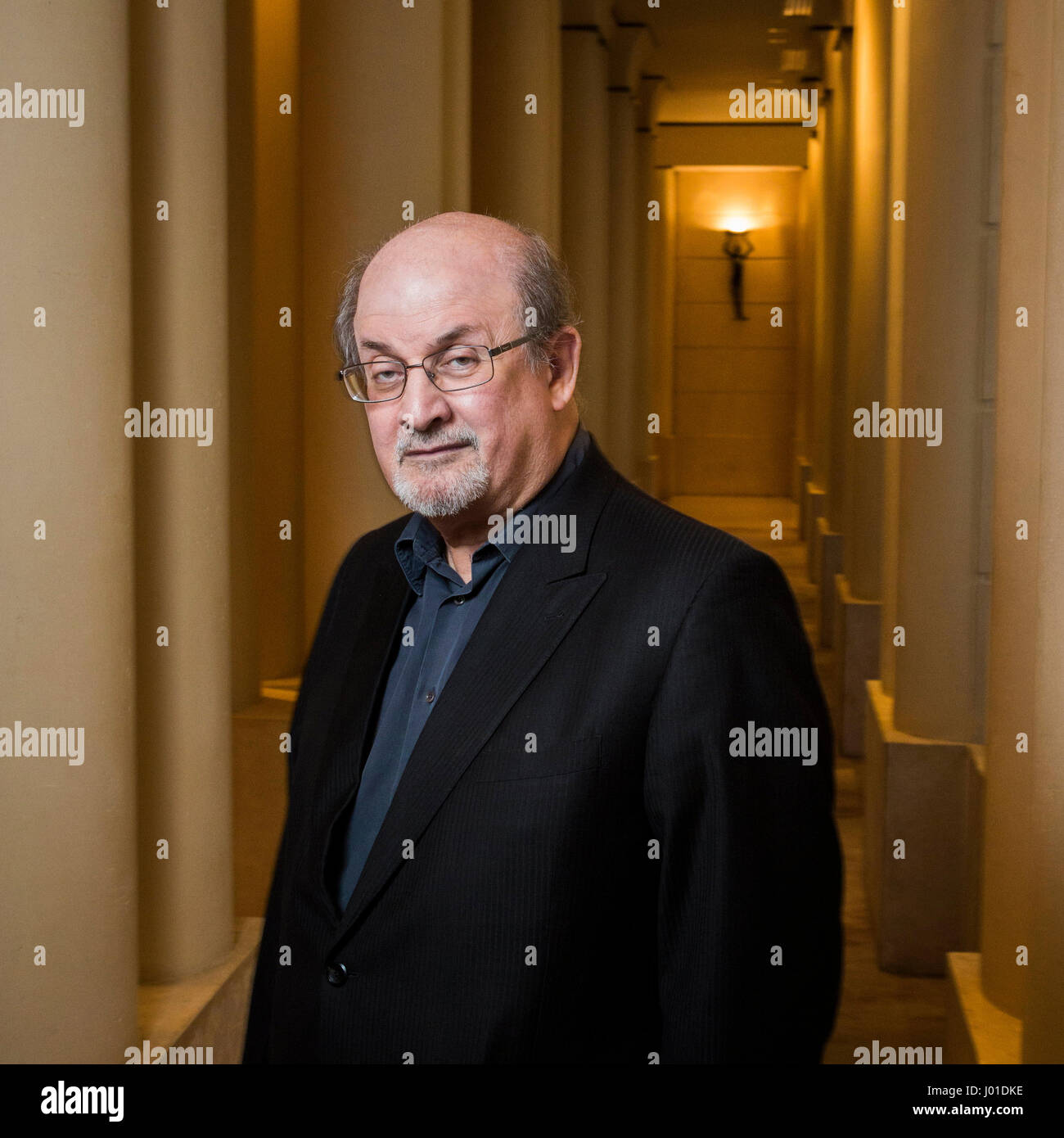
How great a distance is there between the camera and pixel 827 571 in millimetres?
12172

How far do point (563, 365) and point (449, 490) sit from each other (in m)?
0.29

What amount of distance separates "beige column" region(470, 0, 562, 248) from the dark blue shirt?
6346mm

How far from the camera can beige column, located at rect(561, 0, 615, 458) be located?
1227 cm

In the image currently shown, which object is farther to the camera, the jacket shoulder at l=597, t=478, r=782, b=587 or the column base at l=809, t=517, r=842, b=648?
the column base at l=809, t=517, r=842, b=648

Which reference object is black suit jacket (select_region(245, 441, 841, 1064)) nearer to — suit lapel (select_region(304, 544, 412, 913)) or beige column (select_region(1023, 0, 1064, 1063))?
suit lapel (select_region(304, 544, 412, 913))

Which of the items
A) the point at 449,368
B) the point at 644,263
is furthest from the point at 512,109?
the point at 644,263

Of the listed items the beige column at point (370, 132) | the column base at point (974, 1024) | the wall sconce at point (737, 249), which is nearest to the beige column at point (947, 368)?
the column base at point (974, 1024)

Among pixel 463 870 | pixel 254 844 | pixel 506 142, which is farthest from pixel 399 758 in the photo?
pixel 506 142

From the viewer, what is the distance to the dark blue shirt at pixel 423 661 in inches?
83.0

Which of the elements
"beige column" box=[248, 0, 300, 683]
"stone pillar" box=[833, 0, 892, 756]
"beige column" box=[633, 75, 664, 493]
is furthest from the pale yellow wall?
"beige column" box=[248, 0, 300, 683]

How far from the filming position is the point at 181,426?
352 cm

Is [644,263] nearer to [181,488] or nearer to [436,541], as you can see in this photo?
[181,488]

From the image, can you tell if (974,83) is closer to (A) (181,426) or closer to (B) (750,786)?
(A) (181,426)

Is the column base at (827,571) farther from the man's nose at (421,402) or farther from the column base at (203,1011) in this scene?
the man's nose at (421,402)
